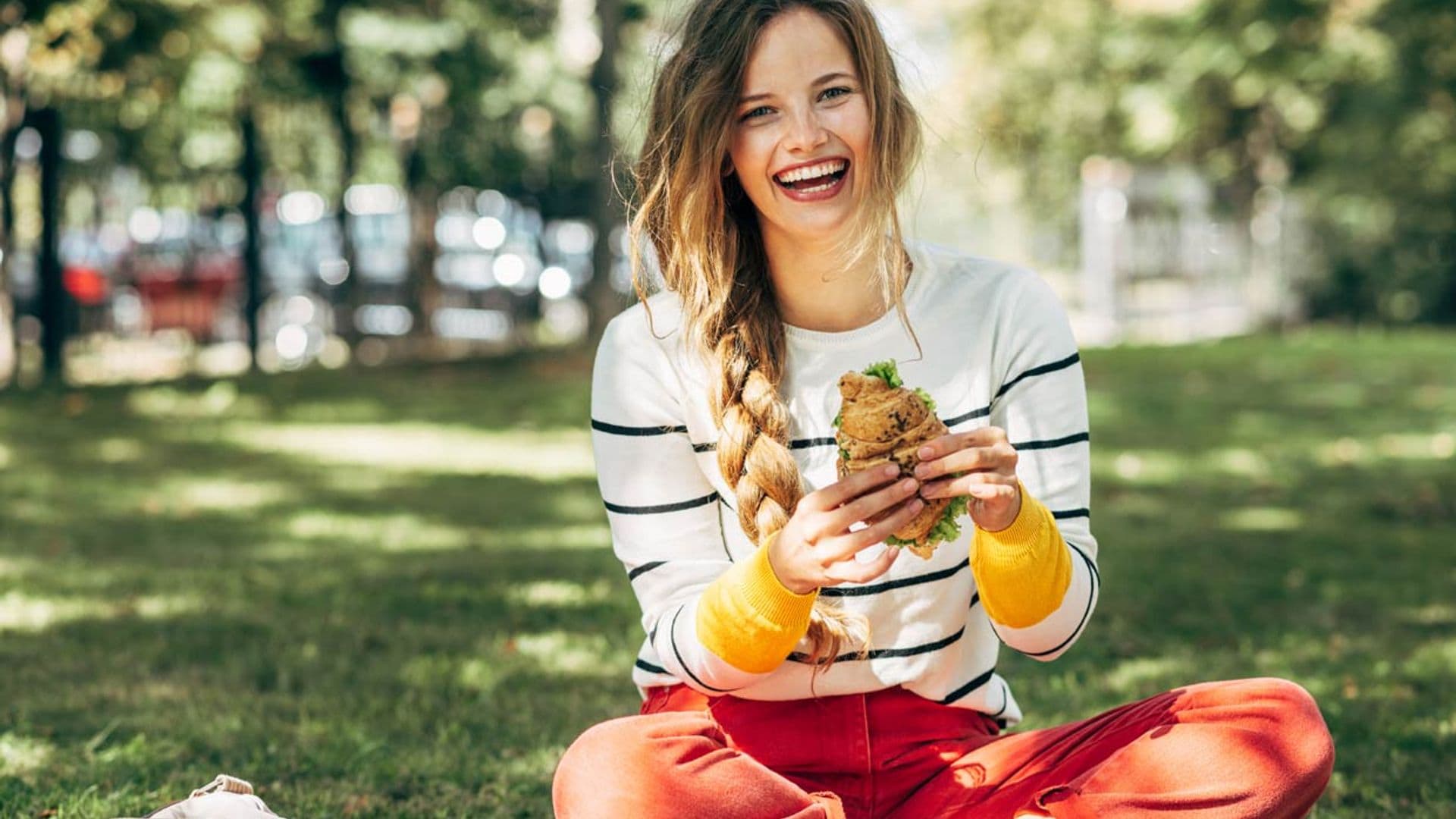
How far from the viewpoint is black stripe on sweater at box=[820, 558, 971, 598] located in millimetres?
2713

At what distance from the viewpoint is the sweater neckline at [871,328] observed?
2844mm

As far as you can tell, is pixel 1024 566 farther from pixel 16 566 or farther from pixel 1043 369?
pixel 16 566

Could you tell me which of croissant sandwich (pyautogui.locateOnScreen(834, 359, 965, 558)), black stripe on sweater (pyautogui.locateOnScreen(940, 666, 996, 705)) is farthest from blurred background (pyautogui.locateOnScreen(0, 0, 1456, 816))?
black stripe on sweater (pyautogui.locateOnScreen(940, 666, 996, 705))

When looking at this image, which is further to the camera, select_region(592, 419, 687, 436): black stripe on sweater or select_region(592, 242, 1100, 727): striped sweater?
select_region(592, 419, 687, 436): black stripe on sweater

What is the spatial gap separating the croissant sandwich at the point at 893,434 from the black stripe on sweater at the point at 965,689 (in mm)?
433

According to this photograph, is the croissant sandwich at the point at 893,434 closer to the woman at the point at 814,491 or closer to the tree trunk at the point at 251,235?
the woman at the point at 814,491

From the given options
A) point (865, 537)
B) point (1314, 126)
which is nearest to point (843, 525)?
point (865, 537)

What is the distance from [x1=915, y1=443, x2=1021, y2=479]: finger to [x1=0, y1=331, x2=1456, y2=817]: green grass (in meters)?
1.49

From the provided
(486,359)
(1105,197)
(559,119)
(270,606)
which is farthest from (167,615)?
(1105,197)

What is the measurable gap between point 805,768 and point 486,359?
1159 cm

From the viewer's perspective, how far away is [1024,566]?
2.46 m

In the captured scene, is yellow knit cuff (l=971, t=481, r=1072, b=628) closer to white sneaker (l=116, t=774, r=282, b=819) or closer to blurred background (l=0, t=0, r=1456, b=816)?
blurred background (l=0, t=0, r=1456, b=816)

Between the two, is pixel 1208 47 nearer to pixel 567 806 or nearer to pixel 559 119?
pixel 559 119

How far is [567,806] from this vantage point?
257cm
